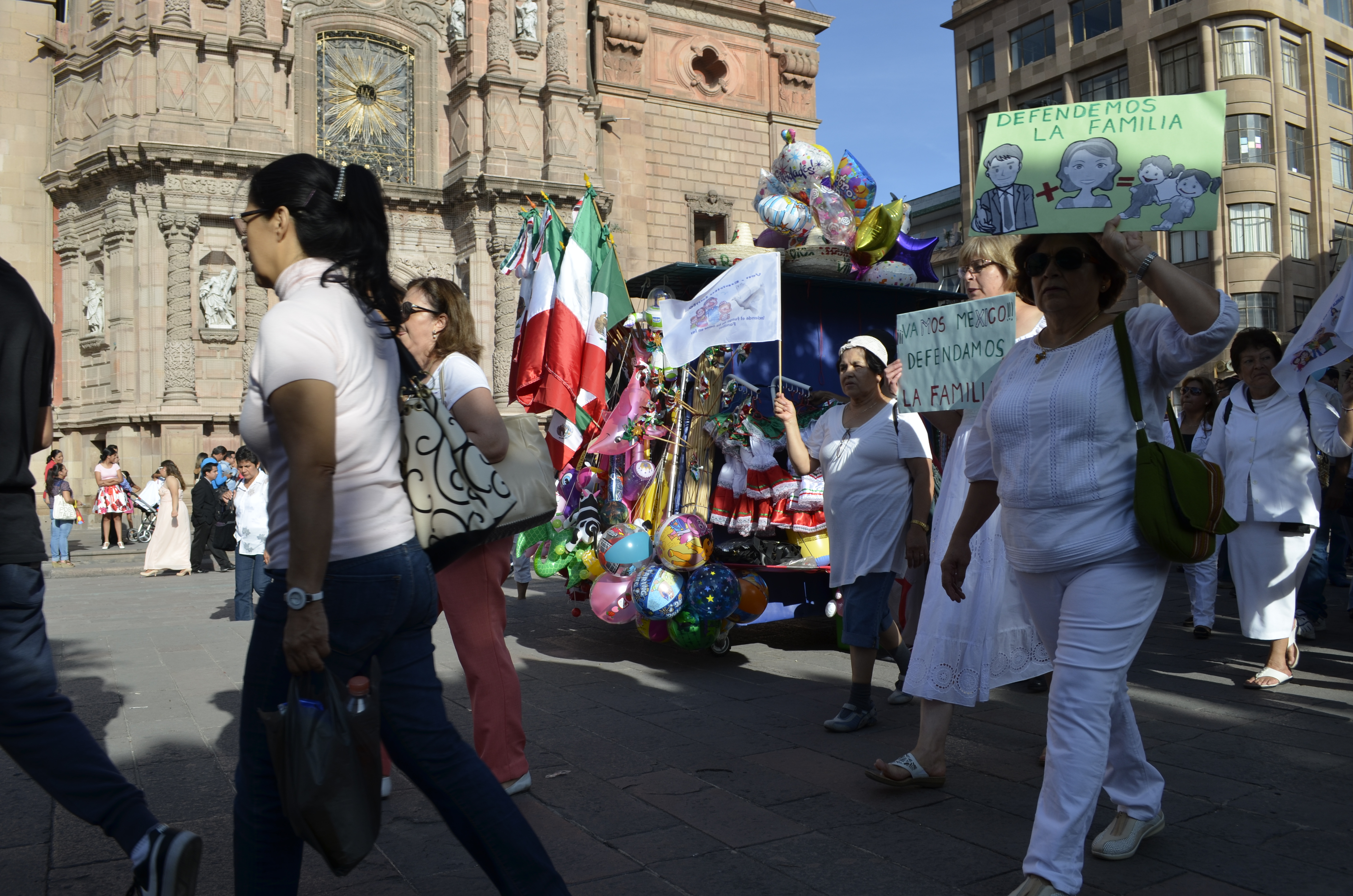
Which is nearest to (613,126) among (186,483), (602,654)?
(186,483)

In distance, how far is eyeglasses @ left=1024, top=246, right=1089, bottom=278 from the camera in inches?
118

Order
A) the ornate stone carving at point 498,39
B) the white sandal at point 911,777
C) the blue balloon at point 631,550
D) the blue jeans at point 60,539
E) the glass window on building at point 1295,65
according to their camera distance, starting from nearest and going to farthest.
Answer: the white sandal at point 911,777 → the blue balloon at point 631,550 → the blue jeans at point 60,539 → the ornate stone carving at point 498,39 → the glass window on building at point 1295,65

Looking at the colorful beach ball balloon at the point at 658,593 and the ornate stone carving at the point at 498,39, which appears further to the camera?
the ornate stone carving at the point at 498,39

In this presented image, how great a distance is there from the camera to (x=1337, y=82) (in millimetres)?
36156

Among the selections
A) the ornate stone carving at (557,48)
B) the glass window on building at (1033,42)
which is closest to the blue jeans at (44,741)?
the ornate stone carving at (557,48)

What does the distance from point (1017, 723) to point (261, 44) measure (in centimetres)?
2394

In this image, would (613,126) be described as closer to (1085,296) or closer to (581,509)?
(581,509)

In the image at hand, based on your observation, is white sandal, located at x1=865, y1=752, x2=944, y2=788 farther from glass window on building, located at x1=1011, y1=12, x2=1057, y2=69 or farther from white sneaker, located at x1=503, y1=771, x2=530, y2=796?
glass window on building, located at x1=1011, y1=12, x2=1057, y2=69

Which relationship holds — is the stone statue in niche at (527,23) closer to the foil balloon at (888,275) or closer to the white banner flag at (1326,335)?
the foil balloon at (888,275)

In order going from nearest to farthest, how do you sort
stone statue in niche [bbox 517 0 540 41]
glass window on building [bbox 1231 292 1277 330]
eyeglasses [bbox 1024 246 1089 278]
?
eyeglasses [bbox 1024 246 1089 278] → stone statue in niche [bbox 517 0 540 41] → glass window on building [bbox 1231 292 1277 330]

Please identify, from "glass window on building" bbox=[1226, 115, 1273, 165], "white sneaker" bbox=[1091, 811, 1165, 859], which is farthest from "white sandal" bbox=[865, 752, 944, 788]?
"glass window on building" bbox=[1226, 115, 1273, 165]

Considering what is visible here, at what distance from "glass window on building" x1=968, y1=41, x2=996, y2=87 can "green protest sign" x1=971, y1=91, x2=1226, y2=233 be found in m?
40.3

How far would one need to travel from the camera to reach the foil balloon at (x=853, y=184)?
26.3ft

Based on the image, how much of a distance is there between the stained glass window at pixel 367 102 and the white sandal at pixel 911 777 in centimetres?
2437
